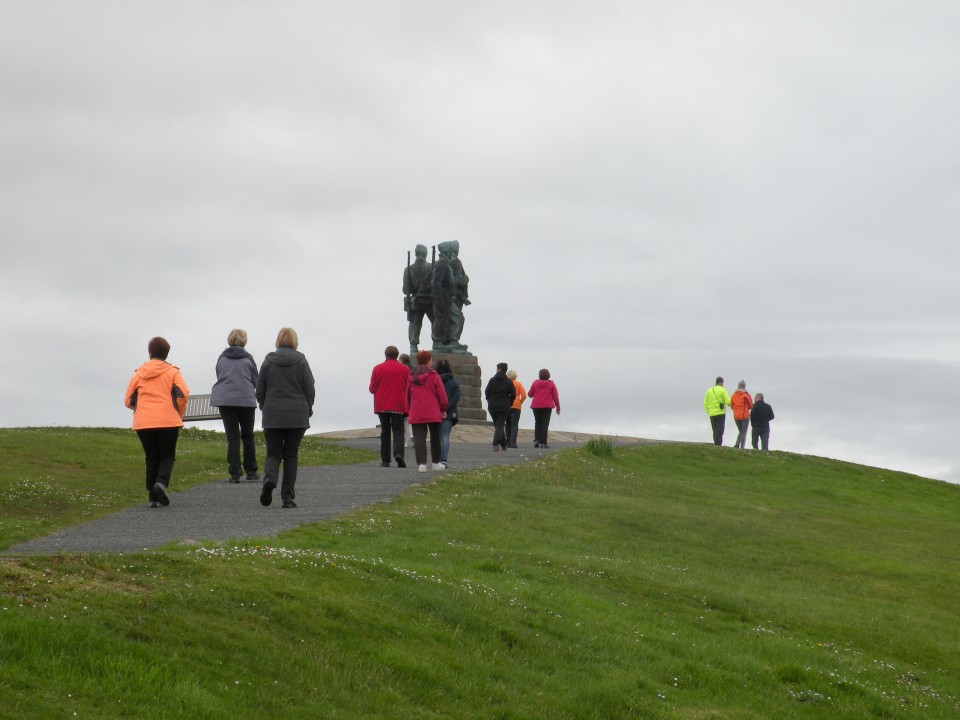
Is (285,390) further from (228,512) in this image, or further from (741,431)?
(741,431)

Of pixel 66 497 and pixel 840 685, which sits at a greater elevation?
pixel 66 497

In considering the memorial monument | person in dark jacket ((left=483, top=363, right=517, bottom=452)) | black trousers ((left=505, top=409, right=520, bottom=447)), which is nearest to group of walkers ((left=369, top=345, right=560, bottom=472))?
person in dark jacket ((left=483, top=363, right=517, bottom=452))

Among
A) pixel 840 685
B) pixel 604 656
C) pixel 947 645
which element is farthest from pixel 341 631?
pixel 947 645

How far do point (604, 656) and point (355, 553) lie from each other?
126 inches

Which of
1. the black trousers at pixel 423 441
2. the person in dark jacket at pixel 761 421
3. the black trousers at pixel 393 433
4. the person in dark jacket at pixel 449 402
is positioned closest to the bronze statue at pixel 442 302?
the person in dark jacket at pixel 761 421

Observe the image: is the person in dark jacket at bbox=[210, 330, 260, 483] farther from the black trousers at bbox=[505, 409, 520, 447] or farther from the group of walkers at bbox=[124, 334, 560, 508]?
the black trousers at bbox=[505, 409, 520, 447]

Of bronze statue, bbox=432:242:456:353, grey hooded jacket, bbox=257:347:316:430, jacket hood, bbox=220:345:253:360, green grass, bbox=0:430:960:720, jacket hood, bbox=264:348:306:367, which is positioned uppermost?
bronze statue, bbox=432:242:456:353

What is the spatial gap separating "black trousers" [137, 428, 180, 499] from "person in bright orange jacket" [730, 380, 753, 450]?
24027 mm

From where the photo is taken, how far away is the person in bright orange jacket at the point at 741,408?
1490 inches

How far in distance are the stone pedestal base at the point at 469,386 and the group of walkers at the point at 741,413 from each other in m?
7.83

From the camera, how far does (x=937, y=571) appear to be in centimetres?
1902

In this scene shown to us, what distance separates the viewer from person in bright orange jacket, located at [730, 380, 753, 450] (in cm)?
3784

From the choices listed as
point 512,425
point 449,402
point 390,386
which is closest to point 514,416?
point 512,425

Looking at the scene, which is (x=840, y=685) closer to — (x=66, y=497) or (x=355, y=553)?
(x=355, y=553)
